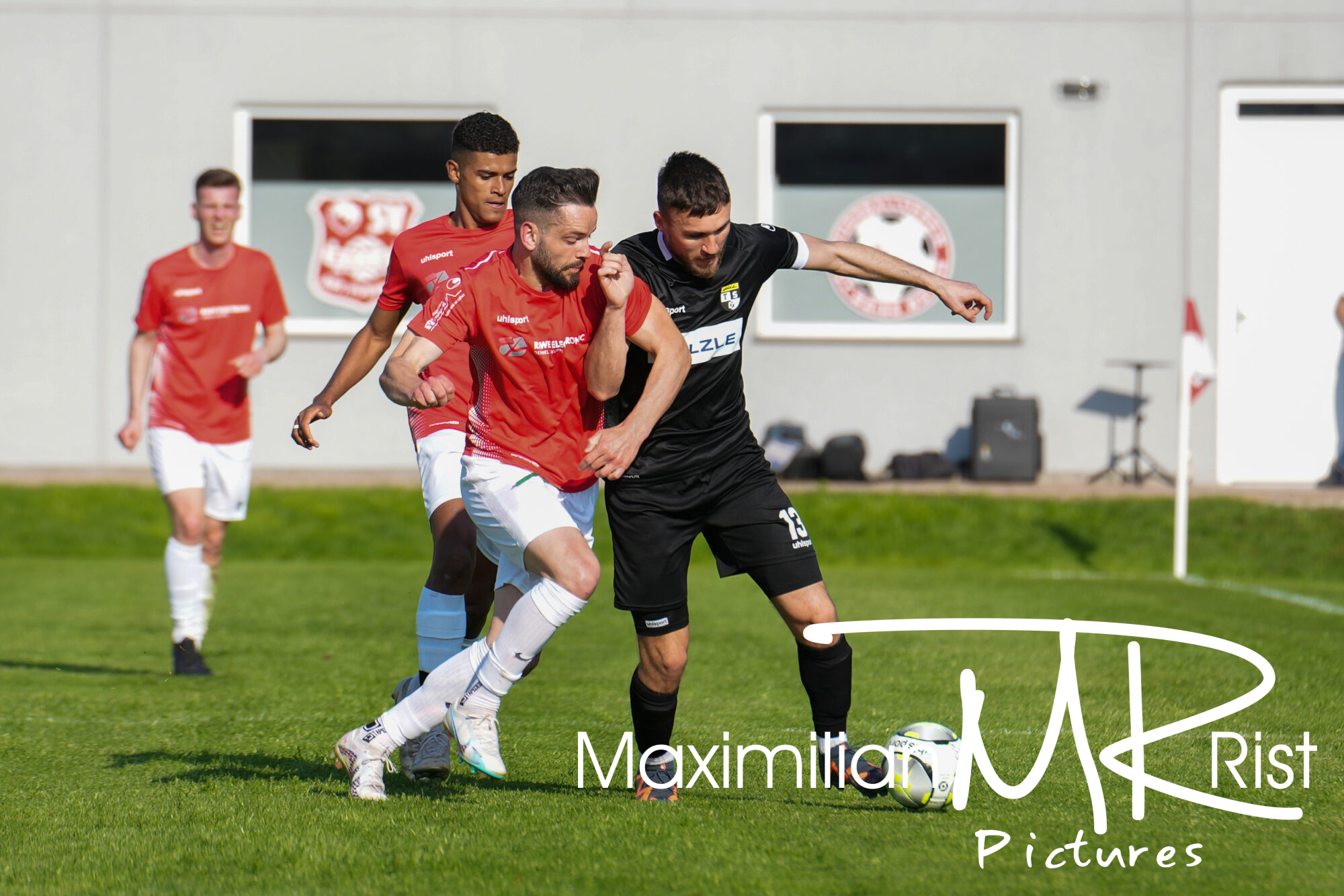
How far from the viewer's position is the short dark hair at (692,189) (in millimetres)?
4492

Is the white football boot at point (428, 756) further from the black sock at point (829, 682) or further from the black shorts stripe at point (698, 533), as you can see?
the black sock at point (829, 682)

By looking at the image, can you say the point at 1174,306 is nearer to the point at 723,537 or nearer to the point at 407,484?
the point at 407,484

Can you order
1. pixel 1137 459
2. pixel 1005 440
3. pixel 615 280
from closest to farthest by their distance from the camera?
1. pixel 615 280
2. pixel 1005 440
3. pixel 1137 459

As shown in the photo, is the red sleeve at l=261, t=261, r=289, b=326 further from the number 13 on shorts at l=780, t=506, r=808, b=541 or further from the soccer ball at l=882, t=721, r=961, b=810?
the soccer ball at l=882, t=721, r=961, b=810

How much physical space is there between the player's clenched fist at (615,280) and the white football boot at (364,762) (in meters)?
1.47

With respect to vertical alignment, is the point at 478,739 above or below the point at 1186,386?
below

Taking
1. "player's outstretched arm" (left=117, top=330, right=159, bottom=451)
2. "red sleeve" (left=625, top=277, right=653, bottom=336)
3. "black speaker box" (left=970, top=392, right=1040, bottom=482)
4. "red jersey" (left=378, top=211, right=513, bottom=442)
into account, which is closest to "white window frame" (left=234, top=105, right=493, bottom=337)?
"black speaker box" (left=970, top=392, right=1040, bottom=482)

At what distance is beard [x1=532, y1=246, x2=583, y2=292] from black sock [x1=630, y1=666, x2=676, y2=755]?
128cm

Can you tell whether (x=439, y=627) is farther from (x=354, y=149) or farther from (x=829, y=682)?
(x=354, y=149)

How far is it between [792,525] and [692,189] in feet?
3.69

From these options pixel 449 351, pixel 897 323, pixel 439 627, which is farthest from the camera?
pixel 897 323

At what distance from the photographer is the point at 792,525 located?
4.85 meters

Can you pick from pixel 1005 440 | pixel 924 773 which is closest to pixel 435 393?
pixel 924 773

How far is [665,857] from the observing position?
157 inches
